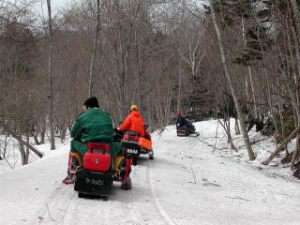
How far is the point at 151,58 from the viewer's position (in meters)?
32.8

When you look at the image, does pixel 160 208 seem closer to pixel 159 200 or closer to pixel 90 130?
pixel 159 200

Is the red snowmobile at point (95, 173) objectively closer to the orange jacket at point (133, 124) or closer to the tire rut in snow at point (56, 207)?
the tire rut in snow at point (56, 207)

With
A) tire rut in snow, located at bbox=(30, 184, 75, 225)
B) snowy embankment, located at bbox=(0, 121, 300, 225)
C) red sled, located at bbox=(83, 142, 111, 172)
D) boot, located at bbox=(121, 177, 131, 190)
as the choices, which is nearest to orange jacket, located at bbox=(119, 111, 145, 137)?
snowy embankment, located at bbox=(0, 121, 300, 225)

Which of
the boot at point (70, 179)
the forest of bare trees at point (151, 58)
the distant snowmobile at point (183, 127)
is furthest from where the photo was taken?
the distant snowmobile at point (183, 127)

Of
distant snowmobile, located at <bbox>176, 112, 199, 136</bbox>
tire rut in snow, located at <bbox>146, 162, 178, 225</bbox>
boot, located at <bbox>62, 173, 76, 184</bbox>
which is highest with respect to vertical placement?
boot, located at <bbox>62, 173, 76, 184</bbox>

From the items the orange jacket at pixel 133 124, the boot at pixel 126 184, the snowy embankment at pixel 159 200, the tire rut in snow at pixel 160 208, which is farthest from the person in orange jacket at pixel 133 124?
the boot at pixel 126 184

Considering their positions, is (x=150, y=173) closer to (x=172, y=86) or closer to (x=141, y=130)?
(x=141, y=130)

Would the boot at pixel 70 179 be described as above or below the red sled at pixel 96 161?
below

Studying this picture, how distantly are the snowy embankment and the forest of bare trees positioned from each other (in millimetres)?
3146

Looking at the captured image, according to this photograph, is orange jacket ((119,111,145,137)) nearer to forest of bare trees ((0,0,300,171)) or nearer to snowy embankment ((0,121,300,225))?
snowy embankment ((0,121,300,225))

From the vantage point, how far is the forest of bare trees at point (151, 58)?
1492cm

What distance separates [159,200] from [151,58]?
25396 mm

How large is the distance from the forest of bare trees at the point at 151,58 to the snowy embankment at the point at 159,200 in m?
3.15

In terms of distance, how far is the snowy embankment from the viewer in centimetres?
645
